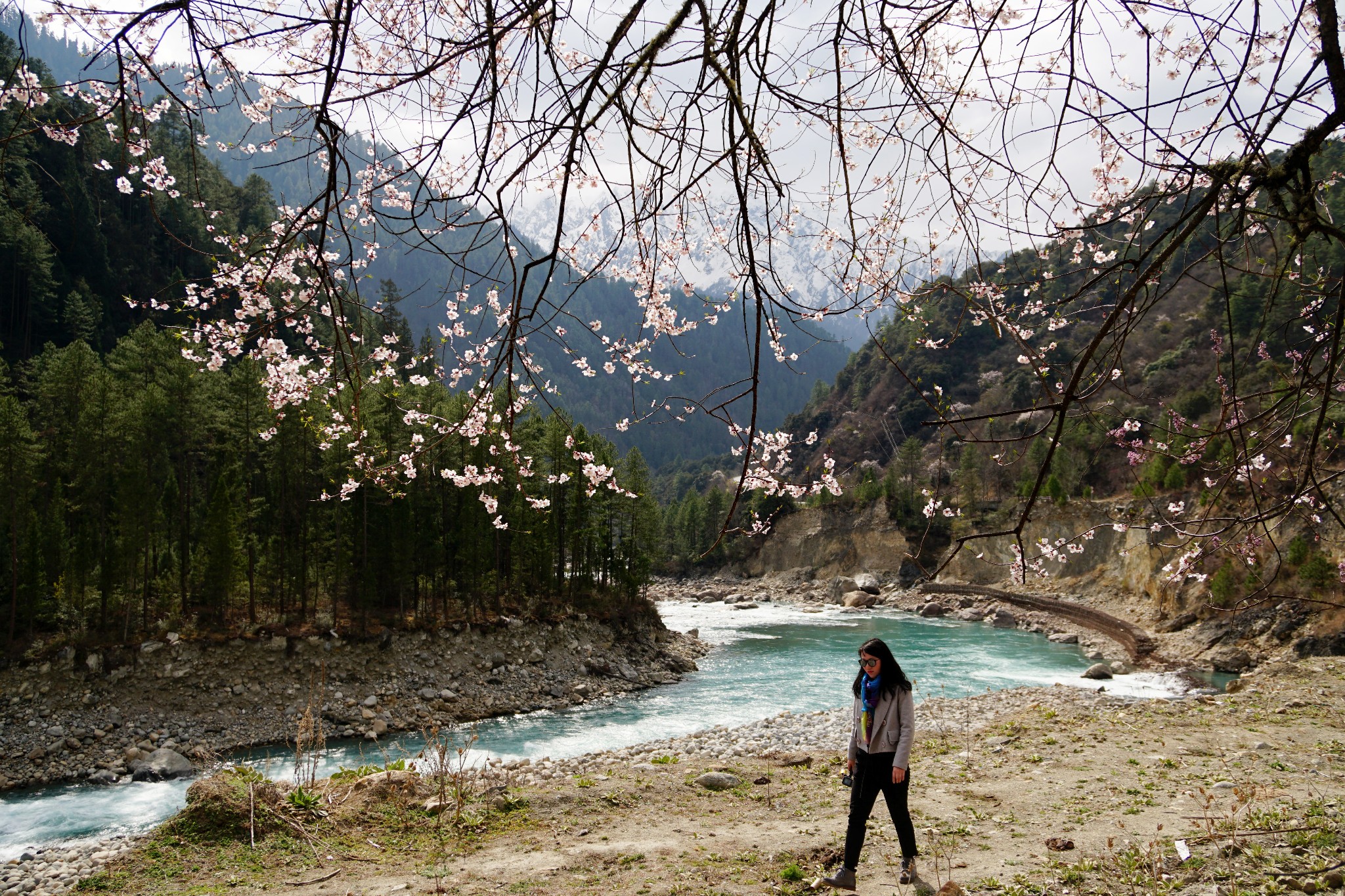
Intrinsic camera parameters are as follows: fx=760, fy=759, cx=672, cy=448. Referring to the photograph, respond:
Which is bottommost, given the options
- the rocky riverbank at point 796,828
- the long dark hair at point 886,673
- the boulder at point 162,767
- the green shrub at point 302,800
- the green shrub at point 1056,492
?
the boulder at point 162,767

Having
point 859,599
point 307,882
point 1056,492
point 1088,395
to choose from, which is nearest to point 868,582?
point 859,599

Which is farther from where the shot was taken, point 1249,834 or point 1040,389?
point 1040,389

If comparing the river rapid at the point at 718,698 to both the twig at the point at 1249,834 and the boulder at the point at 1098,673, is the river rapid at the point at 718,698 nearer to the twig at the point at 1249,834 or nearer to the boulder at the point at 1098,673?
the boulder at the point at 1098,673

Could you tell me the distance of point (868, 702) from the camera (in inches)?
206

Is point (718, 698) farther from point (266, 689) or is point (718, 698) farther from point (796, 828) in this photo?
point (796, 828)

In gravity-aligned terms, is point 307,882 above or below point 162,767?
above

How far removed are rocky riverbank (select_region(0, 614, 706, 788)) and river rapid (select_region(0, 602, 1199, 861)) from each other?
851 mm

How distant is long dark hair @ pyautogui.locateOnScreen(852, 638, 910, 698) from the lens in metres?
5.18

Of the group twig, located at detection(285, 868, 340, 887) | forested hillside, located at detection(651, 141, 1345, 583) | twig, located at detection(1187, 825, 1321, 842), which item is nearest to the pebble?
twig, located at detection(285, 868, 340, 887)

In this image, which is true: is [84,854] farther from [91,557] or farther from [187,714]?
[91,557]

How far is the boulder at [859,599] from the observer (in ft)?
145

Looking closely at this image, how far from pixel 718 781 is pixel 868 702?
4.11 metres

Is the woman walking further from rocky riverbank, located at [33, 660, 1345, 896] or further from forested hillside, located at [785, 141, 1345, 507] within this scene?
forested hillside, located at [785, 141, 1345, 507]

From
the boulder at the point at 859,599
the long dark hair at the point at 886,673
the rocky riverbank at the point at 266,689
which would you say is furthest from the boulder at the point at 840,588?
the long dark hair at the point at 886,673
